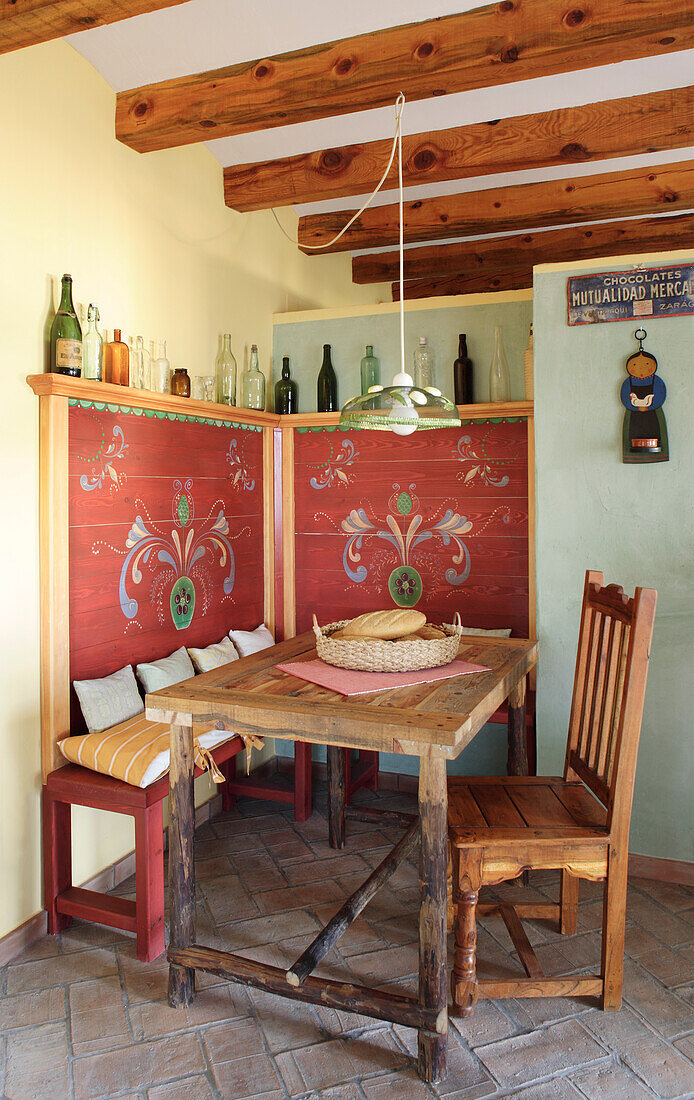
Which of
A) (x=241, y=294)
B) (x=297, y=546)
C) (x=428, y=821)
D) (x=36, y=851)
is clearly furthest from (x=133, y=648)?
(x=241, y=294)

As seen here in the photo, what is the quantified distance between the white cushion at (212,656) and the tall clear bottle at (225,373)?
1.12 m

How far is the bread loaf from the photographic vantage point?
2.36 metres

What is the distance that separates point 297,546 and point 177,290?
135 centimetres

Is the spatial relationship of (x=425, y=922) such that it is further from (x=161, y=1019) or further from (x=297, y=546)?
(x=297, y=546)

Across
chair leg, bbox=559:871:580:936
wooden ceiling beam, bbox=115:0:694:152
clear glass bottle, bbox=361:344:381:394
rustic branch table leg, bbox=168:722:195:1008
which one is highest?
wooden ceiling beam, bbox=115:0:694:152

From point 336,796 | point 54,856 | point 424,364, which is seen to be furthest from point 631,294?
point 54,856

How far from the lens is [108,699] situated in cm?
260

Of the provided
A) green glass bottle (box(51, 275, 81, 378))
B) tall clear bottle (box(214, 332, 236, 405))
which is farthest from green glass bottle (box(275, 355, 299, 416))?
green glass bottle (box(51, 275, 81, 378))

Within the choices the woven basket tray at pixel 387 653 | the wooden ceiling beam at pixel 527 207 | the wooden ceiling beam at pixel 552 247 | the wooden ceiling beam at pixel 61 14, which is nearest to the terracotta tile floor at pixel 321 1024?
the woven basket tray at pixel 387 653

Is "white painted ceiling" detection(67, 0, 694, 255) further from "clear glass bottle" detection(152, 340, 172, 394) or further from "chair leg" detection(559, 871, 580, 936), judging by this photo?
"chair leg" detection(559, 871, 580, 936)

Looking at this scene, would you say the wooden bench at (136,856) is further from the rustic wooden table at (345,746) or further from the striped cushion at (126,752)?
the rustic wooden table at (345,746)

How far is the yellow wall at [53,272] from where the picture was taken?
2.34 meters

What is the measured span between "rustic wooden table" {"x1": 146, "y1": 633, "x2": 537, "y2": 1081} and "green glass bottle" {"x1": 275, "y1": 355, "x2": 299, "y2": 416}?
1.87 metres

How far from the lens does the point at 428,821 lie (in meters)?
1.83
